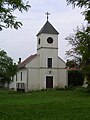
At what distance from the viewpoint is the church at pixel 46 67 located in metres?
58.8

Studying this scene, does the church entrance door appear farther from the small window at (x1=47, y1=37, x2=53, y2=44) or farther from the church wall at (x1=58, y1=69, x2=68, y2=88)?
the small window at (x1=47, y1=37, x2=53, y2=44)

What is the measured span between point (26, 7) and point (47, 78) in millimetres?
42612

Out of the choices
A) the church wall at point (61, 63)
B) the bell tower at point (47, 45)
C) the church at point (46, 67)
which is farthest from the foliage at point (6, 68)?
the church wall at point (61, 63)

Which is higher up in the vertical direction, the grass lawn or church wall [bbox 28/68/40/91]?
church wall [bbox 28/68/40/91]

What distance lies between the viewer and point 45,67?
194 ft

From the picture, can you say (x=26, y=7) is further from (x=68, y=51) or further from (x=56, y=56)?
(x=56, y=56)

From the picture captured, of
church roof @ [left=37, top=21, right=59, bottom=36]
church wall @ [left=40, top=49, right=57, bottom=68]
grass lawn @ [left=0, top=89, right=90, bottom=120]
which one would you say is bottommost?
grass lawn @ [left=0, top=89, right=90, bottom=120]

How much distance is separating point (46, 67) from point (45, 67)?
0.65 ft

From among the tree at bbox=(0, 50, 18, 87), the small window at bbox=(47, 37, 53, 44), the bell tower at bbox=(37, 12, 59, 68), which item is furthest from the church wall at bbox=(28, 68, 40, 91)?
the small window at bbox=(47, 37, 53, 44)

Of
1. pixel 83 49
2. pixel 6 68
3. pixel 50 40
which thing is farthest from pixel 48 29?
pixel 83 49

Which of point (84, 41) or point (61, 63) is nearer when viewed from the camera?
point (84, 41)

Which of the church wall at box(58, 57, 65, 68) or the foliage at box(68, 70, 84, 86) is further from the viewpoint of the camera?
the foliage at box(68, 70, 84, 86)

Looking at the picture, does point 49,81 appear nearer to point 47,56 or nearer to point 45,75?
point 45,75

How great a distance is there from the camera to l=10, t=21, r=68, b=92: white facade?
58.8 m
